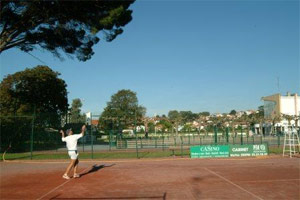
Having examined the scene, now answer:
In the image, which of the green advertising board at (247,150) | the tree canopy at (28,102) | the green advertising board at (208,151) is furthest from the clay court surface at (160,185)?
the tree canopy at (28,102)

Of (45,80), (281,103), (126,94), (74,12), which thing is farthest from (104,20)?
(126,94)

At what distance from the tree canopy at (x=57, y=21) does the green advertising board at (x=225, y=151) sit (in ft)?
29.6

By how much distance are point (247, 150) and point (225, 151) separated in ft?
4.97

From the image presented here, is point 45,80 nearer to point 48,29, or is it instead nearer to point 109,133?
point 109,133

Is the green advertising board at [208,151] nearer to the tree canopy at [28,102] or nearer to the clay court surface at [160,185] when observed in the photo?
the clay court surface at [160,185]

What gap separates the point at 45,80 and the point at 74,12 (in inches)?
974

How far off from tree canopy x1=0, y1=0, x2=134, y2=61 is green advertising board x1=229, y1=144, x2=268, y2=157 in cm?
1042

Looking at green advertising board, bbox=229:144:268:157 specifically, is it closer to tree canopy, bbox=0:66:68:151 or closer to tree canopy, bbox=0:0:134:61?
tree canopy, bbox=0:0:134:61

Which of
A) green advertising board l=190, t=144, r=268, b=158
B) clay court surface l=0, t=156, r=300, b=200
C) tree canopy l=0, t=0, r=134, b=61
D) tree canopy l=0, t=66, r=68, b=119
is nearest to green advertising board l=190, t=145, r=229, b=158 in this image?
green advertising board l=190, t=144, r=268, b=158

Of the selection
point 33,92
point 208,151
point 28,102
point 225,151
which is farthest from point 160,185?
point 33,92

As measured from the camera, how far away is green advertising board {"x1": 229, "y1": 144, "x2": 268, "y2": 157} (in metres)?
20.0

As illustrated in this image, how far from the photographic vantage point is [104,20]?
1827 cm

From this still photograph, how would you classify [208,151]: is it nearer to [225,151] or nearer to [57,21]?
[225,151]

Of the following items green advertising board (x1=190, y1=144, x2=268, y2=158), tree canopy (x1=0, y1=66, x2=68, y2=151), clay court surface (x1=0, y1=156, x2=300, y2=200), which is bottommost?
clay court surface (x1=0, y1=156, x2=300, y2=200)
